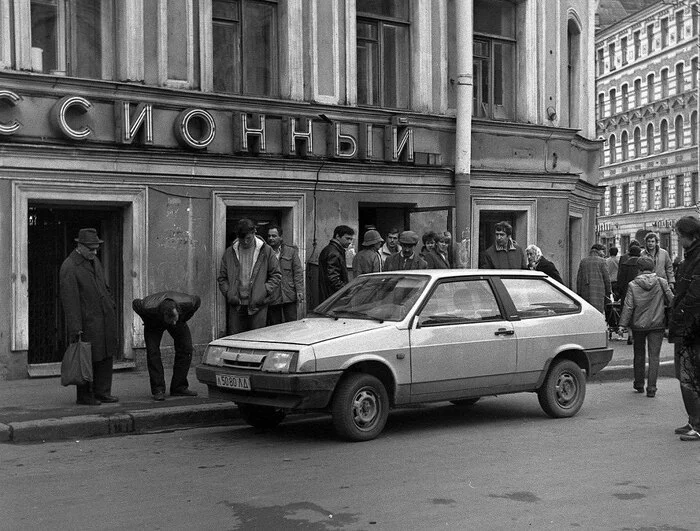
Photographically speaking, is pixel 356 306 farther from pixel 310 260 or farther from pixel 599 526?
pixel 310 260

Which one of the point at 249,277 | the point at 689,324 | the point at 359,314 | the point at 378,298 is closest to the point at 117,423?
the point at 359,314

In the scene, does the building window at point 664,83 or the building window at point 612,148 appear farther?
the building window at point 612,148

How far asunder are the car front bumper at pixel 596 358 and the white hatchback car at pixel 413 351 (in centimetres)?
2

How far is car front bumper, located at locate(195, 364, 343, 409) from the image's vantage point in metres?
8.63

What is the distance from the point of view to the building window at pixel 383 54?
54.1 ft

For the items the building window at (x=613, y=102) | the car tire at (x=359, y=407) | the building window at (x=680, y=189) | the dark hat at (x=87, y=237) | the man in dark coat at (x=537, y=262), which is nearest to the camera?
the car tire at (x=359, y=407)

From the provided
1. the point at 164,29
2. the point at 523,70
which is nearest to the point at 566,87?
the point at 523,70

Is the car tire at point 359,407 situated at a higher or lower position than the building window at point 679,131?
lower

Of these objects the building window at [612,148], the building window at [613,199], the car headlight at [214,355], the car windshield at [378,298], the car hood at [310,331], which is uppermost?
the building window at [612,148]

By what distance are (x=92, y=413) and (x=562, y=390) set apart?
4.68m

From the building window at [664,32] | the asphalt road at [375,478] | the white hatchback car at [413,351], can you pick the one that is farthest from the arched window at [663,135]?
→ the asphalt road at [375,478]

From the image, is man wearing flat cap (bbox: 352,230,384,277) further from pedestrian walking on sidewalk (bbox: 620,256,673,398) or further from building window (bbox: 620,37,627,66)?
building window (bbox: 620,37,627,66)

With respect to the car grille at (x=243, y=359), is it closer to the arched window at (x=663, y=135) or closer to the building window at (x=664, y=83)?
the arched window at (x=663, y=135)

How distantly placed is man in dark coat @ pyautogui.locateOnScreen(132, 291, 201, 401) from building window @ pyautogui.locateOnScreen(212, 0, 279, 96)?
475 cm
